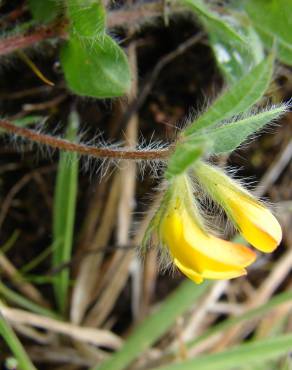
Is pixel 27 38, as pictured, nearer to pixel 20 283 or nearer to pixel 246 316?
pixel 20 283

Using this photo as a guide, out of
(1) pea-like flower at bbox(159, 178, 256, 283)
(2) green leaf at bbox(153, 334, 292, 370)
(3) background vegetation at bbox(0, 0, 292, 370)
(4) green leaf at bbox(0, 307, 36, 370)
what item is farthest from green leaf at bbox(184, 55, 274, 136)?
(2) green leaf at bbox(153, 334, 292, 370)

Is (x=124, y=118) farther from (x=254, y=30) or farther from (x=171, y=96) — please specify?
(x=254, y=30)

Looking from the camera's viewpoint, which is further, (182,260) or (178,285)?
(178,285)

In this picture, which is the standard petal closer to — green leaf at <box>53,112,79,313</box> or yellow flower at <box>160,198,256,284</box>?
yellow flower at <box>160,198,256,284</box>

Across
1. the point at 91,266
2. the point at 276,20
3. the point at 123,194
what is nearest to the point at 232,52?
the point at 276,20

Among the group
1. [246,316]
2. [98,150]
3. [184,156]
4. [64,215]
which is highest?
[184,156]

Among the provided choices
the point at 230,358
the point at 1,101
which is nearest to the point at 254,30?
the point at 1,101

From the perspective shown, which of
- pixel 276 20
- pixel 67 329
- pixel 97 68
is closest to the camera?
pixel 97 68

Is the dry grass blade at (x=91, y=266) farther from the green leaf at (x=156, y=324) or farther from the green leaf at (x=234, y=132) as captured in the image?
the green leaf at (x=234, y=132)
